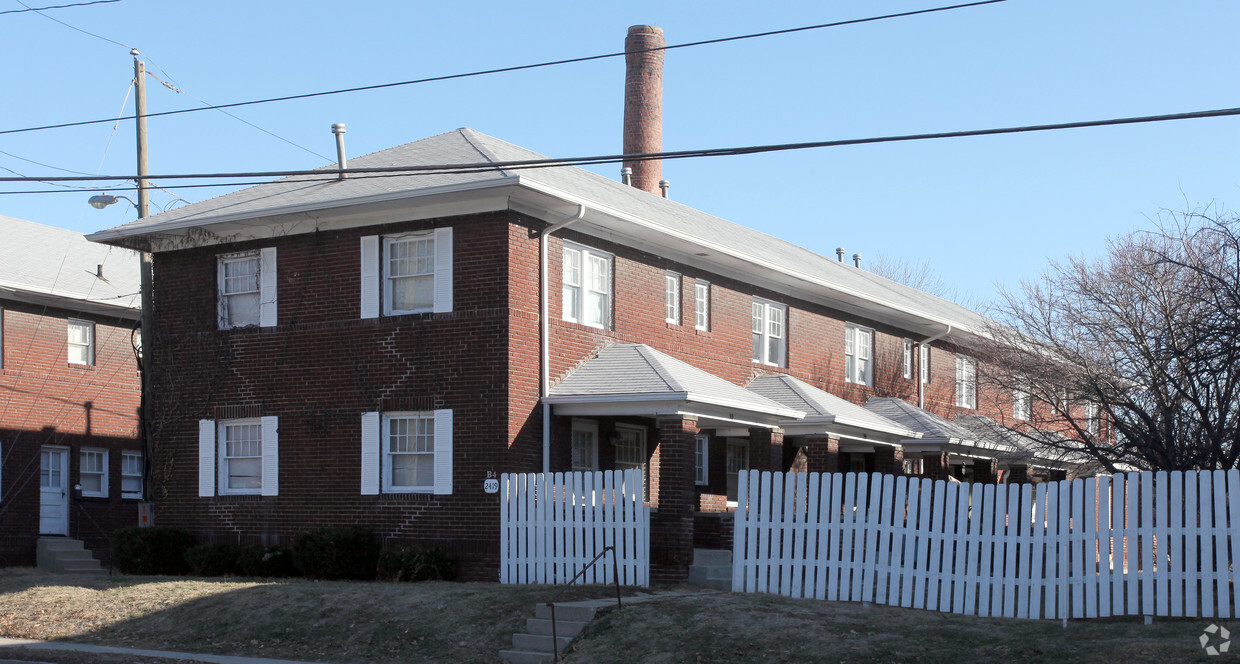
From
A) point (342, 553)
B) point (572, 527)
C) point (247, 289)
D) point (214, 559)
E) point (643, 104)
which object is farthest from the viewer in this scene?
point (643, 104)

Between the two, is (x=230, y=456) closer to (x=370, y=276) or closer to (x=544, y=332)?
(x=370, y=276)

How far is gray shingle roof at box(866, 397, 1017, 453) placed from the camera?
89.5 feet

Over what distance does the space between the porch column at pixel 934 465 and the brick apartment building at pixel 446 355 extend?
314 cm

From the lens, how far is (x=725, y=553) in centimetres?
1948

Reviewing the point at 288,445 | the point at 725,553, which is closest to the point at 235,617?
the point at 288,445

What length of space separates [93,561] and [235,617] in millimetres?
12588

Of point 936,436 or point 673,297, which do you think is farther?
point 936,436

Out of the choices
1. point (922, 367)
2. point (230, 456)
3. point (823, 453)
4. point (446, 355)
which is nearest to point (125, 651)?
point (446, 355)

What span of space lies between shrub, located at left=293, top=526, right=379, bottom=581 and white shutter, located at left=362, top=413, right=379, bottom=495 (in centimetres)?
75

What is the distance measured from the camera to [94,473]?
1137 inches

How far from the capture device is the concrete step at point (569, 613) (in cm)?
1440

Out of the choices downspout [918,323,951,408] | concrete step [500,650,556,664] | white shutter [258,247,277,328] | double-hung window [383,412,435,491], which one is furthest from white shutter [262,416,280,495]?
downspout [918,323,951,408]

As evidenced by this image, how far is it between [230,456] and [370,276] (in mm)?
4366

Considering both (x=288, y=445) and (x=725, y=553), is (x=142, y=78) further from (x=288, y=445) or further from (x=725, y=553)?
(x=725, y=553)
